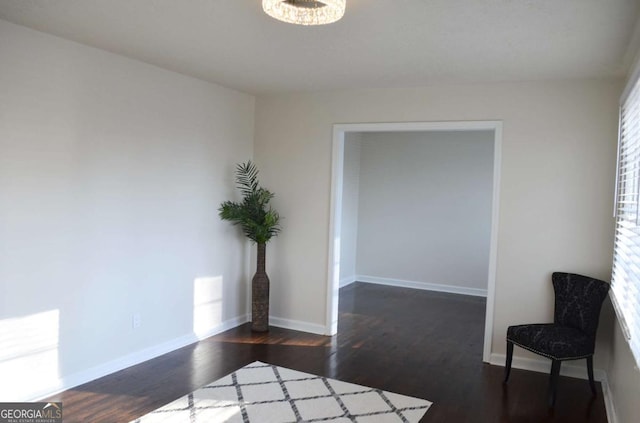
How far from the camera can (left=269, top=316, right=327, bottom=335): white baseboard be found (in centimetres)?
525

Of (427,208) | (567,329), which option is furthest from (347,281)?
(567,329)

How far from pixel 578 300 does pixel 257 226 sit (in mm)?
2950

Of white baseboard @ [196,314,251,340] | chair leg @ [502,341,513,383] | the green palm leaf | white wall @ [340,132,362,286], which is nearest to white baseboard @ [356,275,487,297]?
white wall @ [340,132,362,286]

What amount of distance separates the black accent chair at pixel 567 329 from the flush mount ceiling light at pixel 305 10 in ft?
9.20

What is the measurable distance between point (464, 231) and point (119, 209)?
4998 mm

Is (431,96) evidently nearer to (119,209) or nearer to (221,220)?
(221,220)

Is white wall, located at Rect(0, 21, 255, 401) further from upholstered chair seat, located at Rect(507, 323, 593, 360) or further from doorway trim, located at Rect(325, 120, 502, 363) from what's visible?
upholstered chair seat, located at Rect(507, 323, 593, 360)

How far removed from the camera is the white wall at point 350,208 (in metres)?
7.59

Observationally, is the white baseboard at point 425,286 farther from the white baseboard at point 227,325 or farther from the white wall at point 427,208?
the white baseboard at point 227,325

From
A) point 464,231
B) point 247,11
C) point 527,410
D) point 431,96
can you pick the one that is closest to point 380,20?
point 247,11

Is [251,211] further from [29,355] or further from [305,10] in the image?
[305,10]

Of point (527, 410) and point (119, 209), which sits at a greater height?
point (119, 209)

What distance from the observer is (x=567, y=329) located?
3.87 m

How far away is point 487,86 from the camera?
4430 millimetres
